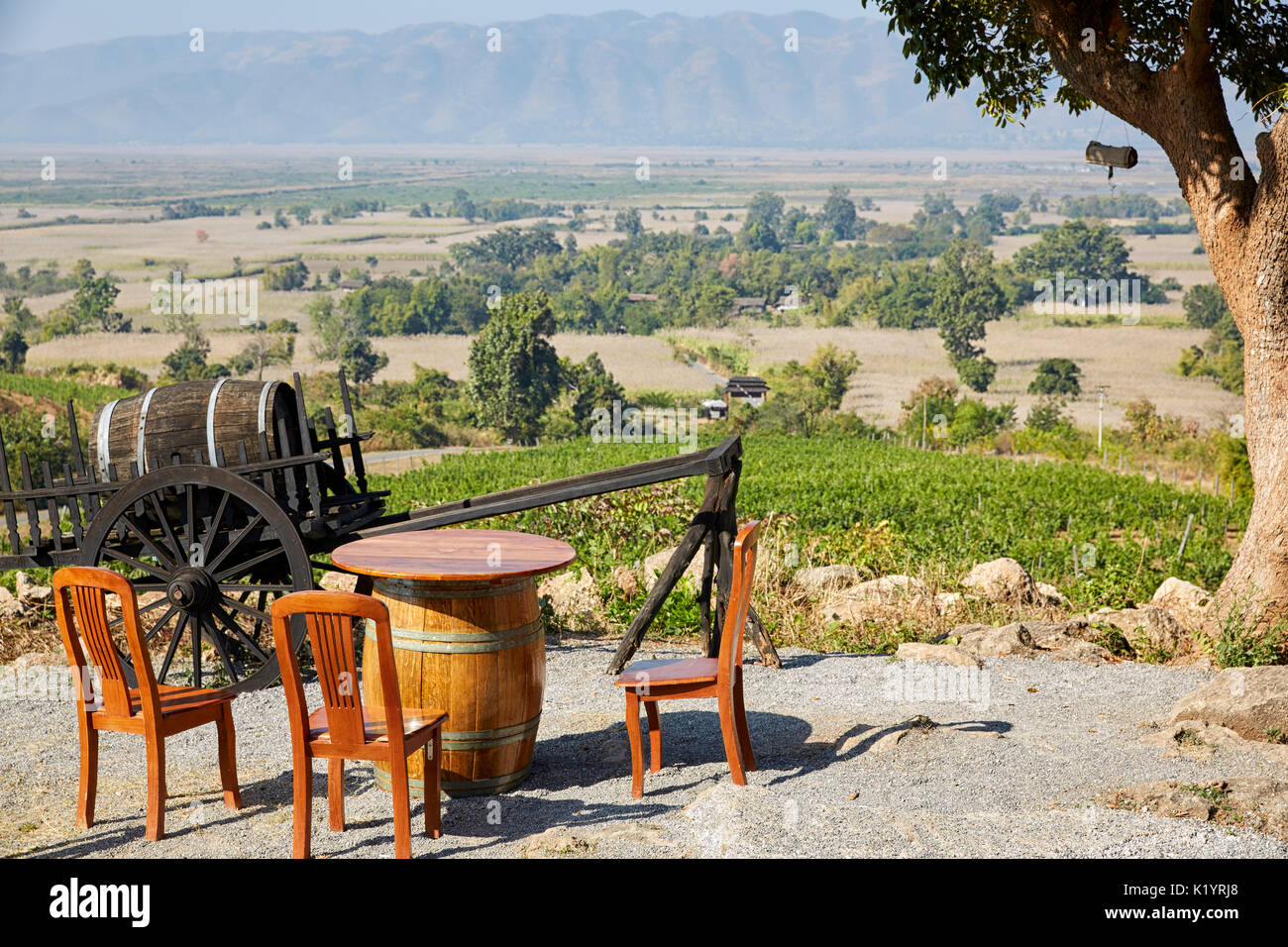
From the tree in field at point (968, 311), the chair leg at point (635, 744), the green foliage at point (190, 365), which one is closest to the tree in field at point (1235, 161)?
the chair leg at point (635, 744)

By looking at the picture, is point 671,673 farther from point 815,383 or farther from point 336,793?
point 815,383

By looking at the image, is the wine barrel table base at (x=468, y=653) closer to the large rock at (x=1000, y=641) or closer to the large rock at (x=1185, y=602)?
the large rock at (x=1000, y=641)

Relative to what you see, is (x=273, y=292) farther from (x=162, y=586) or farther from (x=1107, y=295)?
(x=162, y=586)

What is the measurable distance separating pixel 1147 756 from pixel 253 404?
5488 mm

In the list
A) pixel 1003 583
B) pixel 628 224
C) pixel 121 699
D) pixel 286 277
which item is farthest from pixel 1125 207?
pixel 121 699

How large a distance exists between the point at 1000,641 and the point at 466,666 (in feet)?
14.9

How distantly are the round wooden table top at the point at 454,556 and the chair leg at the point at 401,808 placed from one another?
849 mm

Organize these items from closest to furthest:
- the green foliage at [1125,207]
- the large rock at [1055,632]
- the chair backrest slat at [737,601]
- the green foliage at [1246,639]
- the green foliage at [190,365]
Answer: the chair backrest slat at [737,601], the green foliage at [1246,639], the large rock at [1055,632], the green foliage at [190,365], the green foliage at [1125,207]

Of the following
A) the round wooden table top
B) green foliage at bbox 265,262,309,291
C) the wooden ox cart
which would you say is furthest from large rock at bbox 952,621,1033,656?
green foliage at bbox 265,262,309,291

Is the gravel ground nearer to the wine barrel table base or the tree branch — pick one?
the wine barrel table base

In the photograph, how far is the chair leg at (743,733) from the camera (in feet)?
19.8

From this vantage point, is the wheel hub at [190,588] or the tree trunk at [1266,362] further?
the tree trunk at [1266,362]

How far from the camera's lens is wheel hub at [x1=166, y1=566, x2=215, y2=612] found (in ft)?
23.3

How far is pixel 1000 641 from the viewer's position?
8500mm
